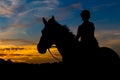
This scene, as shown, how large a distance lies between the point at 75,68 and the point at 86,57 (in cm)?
60

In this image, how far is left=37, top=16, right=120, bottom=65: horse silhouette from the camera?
504 inches

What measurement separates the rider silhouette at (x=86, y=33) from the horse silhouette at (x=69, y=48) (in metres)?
0.39

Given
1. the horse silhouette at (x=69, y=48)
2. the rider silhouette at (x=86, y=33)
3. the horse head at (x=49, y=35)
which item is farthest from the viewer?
the rider silhouette at (x=86, y=33)

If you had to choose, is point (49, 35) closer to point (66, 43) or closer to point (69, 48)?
point (66, 43)

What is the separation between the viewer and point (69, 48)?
12.9 metres

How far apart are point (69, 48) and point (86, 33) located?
1098mm

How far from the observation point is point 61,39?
13.0 meters

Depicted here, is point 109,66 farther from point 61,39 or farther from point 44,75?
point 44,75

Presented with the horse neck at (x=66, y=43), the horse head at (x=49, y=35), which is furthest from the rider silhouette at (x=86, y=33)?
the horse head at (x=49, y=35)

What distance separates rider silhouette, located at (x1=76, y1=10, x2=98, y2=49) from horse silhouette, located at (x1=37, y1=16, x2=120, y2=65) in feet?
1.29

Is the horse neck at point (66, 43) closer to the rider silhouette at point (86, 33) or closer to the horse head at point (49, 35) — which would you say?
the horse head at point (49, 35)

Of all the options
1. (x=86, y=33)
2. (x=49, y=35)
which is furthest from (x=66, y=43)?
(x=86, y=33)

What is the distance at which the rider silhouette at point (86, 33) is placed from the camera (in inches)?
519

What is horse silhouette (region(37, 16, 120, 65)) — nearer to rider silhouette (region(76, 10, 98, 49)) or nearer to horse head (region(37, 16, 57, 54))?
horse head (region(37, 16, 57, 54))
